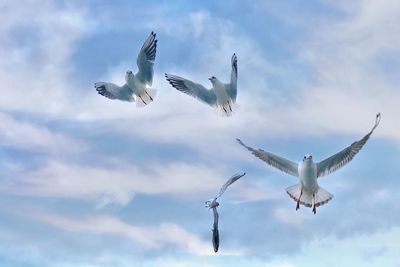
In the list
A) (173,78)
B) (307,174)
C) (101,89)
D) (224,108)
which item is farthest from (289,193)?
(101,89)

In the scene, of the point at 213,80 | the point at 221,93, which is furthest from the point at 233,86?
the point at 213,80

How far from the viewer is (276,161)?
896 inches

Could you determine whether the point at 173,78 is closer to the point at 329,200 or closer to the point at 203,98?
the point at 203,98

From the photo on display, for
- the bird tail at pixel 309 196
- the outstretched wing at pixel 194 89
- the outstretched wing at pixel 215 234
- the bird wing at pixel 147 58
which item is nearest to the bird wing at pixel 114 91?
the bird wing at pixel 147 58

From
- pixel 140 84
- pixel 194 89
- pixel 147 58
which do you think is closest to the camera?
pixel 194 89

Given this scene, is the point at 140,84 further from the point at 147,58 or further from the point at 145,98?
the point at 147,58

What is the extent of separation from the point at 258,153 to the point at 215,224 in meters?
4.19

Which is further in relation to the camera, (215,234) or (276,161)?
(276,161)

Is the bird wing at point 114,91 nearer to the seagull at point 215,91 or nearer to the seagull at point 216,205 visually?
the seagull at point 215,91

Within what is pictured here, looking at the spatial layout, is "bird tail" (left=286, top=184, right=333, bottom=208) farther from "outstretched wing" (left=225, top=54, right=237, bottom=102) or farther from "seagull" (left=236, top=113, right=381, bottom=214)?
"outstretched wing" (left=225, top=54, right=237, bottom=102)

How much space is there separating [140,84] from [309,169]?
6.20 meters

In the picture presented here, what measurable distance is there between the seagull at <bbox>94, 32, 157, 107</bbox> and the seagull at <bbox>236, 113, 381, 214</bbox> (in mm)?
4145

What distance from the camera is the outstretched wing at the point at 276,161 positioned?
22.7 m

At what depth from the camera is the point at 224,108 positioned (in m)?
24.0
